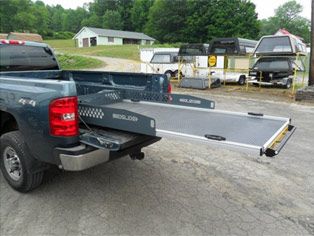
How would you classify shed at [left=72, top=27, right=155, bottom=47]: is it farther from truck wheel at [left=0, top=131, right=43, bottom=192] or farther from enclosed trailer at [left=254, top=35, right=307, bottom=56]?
truck wheel at [left=0, top=131, right=43, bottom=192]

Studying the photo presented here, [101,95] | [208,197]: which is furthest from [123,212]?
[101,95]

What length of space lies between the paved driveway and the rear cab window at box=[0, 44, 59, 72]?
69.1 inches

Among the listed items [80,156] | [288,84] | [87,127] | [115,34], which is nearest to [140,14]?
[115,34]

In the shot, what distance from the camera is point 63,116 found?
9.00 feet

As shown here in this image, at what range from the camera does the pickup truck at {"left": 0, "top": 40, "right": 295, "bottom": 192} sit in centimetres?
269

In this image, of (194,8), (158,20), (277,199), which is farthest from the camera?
(158,20)

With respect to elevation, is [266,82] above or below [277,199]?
above

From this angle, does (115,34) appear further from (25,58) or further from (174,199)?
(174,199)

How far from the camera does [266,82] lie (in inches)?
585

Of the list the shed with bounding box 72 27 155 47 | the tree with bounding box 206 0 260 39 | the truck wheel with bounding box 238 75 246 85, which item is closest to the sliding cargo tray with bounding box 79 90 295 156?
the truck wheel with bounding box 238 75 246 85

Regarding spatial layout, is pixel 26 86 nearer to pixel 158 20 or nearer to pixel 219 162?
pixel 219 162

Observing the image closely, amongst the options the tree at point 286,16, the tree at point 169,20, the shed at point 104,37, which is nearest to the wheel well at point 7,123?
the tree at point 169,20

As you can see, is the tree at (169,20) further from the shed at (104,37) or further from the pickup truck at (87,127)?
the pickup truck at (87,127)

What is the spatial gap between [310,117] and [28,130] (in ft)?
27.2
